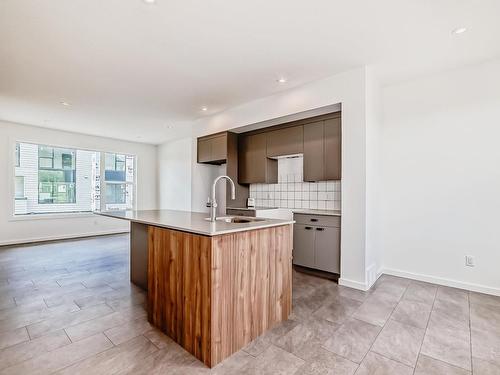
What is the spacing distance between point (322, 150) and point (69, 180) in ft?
19.3

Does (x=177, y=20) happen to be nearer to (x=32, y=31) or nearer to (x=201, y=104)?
(x=32, y=31)

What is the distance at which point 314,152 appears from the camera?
3.66m

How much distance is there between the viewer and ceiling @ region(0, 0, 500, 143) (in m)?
2.00

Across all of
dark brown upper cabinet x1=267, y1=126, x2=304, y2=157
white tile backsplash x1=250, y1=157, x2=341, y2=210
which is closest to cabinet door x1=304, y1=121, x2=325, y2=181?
dark brown upper cabinet x1=267, y1=126, x2=304, y2=157

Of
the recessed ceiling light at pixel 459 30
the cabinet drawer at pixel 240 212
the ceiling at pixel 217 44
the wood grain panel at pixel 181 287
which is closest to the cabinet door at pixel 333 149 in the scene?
the ceiling at pixel 217 44

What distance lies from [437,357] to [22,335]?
3.01m

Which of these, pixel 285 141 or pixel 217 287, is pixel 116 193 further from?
pixel 217 287

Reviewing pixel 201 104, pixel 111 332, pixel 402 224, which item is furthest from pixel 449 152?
pixel 111 332

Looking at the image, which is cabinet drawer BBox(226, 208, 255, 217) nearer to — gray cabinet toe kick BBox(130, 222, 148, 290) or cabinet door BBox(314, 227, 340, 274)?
cabinet door BBox(314, 227, 340, 274)

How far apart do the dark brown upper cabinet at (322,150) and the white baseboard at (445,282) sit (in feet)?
4.79

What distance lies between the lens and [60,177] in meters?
5.93

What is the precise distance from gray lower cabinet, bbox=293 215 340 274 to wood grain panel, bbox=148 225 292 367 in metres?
1.19

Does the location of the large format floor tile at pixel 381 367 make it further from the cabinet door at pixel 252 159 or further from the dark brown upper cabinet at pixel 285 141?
the cabinet door at pixel 252 159

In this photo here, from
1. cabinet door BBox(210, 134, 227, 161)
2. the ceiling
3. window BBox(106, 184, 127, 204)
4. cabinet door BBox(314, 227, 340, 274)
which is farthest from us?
window BBox(106, 184, 127, 204)
